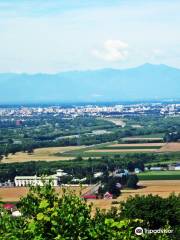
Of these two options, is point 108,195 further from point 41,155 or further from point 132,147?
point 132,147

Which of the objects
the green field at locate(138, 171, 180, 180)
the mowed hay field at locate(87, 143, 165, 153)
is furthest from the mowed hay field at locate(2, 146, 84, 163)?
the green field at locate(138, 171, 180, 180)

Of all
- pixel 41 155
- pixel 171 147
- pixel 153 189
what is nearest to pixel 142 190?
pixel 153 189

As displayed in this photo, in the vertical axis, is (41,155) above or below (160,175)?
below

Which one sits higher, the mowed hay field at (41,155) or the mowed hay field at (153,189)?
the mowed hay field at (153,189)

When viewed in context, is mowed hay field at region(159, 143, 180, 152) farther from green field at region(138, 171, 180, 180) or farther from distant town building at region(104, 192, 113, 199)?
distant town building at region(104, 192, 113, 199)

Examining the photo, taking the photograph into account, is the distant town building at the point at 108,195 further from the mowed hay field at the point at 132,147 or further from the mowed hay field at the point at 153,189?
the mowed hay field at the point at 132,147

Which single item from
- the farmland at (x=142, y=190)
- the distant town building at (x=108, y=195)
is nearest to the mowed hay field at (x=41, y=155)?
the farmland at (x=142, y=190)
